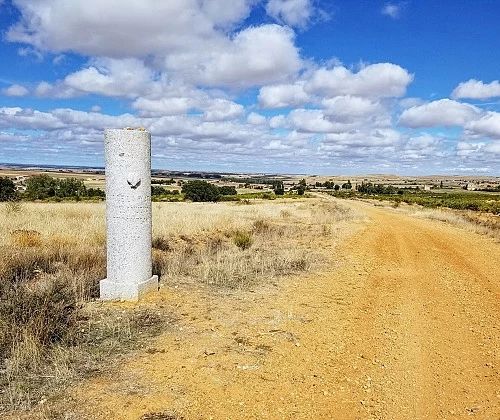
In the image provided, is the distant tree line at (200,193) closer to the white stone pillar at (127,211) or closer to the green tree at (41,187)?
the green tree at (41,187)

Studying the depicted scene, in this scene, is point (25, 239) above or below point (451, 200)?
above

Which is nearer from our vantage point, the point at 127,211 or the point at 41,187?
the point at 127,211

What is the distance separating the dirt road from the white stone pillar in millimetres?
623

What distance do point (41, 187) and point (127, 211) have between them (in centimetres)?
5198

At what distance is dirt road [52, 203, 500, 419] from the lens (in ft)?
12.8

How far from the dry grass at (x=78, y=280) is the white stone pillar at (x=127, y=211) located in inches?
19.8

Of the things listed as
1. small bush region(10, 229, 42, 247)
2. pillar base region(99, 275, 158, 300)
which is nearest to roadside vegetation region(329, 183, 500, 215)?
small bush region(10, 229, 42, 247)

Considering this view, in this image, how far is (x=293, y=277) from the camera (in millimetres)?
9016

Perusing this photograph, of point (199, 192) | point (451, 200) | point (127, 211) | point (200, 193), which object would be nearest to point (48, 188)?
point (199, 192)

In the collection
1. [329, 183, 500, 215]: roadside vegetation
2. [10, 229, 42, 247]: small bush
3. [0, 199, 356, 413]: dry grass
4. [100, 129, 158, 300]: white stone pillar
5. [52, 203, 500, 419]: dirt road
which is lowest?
[329, 183, 500, 215]: roadside vegetation

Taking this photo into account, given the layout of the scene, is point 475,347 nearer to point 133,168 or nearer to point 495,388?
point 495,388

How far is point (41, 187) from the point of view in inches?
2084

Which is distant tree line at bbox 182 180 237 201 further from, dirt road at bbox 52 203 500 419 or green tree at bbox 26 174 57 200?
dirt road at bbox 52 203 500 419

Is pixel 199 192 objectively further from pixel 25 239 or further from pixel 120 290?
pixel 120 290
